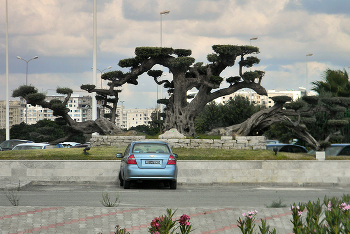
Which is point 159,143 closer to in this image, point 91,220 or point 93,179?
point 93,179

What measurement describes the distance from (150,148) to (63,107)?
14932 mm

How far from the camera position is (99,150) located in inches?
862

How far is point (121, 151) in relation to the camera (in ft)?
71.6

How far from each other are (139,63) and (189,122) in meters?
5.21

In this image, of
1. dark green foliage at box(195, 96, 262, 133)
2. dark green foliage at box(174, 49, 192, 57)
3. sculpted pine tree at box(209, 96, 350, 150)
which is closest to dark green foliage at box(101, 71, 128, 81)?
dark green foliage at box(174, 49, 192, 57)

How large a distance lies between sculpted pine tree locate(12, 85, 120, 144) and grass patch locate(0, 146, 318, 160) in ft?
18.8

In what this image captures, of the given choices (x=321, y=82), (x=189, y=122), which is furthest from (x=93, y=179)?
(x=321, y=82)

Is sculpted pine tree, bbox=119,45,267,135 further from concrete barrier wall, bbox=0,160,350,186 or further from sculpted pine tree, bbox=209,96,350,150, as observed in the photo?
concrete barrier wall, bbox=0,160,350,186

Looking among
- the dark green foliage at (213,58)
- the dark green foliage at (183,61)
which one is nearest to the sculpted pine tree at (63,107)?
the dark green foliage at (183,61)

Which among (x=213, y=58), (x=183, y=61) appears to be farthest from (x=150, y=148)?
(x=213, y=58)

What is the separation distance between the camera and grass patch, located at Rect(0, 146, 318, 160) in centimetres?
1869

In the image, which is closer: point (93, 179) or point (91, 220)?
point (91, 220)

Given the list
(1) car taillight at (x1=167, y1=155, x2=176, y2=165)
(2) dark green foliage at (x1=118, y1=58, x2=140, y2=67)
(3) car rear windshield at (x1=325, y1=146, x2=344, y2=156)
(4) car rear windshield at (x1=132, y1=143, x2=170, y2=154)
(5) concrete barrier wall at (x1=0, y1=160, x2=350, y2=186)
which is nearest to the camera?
(1) car taillight at (x1=167, y1=155, x2=176, y2=165)

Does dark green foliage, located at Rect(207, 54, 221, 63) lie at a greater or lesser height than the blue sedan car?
greater
